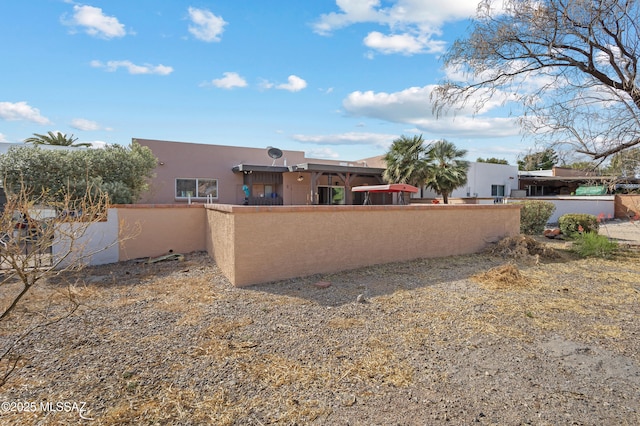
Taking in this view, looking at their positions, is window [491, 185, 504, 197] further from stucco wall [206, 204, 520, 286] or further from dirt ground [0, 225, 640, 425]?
dirt ground [0, 225, 640, 425]

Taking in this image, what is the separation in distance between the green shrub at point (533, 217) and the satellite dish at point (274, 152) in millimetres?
12696

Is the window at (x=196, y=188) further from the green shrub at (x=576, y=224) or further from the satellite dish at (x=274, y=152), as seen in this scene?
the green shrub at (x=576, y=224)

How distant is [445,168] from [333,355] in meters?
17.9

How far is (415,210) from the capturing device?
332 inches

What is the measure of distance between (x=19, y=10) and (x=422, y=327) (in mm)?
7883

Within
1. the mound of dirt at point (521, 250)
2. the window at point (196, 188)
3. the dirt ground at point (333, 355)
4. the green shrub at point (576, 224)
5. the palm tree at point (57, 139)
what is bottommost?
the dirt ground at point (333, 355)

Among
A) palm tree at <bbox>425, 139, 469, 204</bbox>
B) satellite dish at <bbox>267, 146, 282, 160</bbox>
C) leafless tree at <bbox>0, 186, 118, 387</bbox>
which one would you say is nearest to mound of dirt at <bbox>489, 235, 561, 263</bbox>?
palm tree at <bbox>425, 139, 469, 204</bbox>

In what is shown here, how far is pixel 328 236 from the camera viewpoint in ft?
23.3

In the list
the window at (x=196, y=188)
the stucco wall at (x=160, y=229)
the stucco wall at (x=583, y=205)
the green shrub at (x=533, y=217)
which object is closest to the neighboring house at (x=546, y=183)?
the stucco wall at (x=583, y=205)

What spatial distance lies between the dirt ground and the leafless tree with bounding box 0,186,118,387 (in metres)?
0.11

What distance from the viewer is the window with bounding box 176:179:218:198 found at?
17672 mm

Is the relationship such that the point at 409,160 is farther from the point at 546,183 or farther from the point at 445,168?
the point at 546,183

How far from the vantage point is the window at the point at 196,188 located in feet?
58.0

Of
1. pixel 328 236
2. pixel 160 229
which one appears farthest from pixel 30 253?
pixel 160 229
